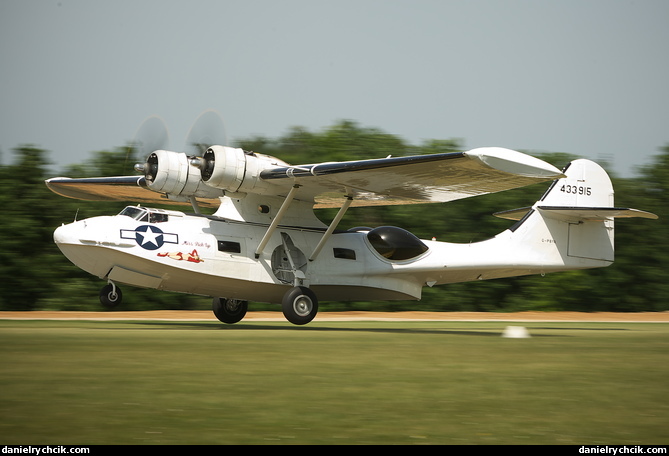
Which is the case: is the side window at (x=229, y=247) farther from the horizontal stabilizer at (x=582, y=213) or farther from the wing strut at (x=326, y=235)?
the horizontal stabilizer at (x=582, y=213)

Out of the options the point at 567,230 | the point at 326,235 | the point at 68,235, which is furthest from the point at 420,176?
the point at 68,235

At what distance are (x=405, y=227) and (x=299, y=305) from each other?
16.7 metres

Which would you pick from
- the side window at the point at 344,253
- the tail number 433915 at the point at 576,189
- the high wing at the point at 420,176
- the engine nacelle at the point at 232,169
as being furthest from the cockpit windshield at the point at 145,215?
the tail number 433915 at the point at 576,189

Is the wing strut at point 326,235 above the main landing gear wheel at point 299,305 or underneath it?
above

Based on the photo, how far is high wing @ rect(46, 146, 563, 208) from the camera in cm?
1327

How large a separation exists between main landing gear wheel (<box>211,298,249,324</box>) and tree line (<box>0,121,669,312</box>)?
26.6 ft

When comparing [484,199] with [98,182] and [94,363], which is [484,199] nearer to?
[98,182]

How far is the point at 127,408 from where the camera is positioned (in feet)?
19.9

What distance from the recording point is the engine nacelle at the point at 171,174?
17078 mm

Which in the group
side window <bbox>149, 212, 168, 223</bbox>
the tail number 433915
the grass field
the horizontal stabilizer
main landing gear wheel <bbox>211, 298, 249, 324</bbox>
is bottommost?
main landing gear wheel <bbox>211, 298, 249, 324</bbox>

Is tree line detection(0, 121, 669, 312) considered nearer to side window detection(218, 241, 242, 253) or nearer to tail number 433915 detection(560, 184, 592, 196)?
side window detection(218, 241, 242, 253)

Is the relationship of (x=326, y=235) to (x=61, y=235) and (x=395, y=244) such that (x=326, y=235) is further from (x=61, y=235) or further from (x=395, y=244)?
(x=61, y=235)

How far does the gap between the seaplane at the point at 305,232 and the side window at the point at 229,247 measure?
25mm

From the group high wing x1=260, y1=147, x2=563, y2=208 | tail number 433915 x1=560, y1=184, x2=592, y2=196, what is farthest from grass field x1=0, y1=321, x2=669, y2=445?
tail number 433915 x1=560, y1=184, x2=592, y2=196
